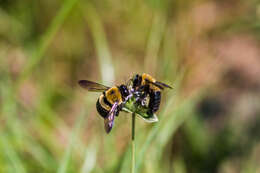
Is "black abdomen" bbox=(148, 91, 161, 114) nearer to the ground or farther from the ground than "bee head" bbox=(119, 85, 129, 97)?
nearer to the ground

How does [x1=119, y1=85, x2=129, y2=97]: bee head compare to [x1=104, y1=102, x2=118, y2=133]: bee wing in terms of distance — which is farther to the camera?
[x1=119, y1=85, x2=129, y2=97]: bee head

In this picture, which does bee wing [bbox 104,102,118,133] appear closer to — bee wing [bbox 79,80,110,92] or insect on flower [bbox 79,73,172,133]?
insect on flower [bbox 79,73,172,133]

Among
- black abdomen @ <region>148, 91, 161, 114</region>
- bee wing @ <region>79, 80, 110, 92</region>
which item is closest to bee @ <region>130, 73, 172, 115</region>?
black abdomen @ <region>148, 91, 161, 114</region>

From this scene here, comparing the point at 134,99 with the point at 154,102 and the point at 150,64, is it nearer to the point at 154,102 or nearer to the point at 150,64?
the point at 154,102

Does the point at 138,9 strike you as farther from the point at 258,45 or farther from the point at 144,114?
the point at 144,114

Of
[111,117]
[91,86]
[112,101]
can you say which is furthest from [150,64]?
[111,117]

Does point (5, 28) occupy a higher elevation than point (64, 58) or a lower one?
higher

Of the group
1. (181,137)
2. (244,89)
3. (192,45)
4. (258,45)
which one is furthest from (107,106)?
(258,45)
